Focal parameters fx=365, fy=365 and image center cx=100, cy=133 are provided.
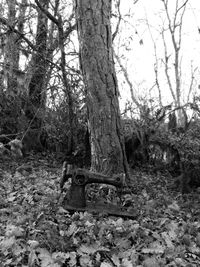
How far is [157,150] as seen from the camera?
7.54 meters

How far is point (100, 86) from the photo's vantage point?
16.8ft

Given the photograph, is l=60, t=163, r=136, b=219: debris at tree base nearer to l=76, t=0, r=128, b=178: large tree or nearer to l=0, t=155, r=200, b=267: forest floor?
l=0, t=155, r=200, b=267: forest floor

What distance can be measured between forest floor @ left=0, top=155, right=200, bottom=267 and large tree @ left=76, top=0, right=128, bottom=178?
555mm

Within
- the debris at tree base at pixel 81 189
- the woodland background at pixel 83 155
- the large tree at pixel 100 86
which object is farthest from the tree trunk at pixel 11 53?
the debris at tree base at pixel 81 189

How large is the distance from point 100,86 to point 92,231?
247 centimetres

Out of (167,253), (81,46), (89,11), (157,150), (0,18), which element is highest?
(0,18)

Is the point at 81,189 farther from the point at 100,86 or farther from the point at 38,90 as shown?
the point at 38,90

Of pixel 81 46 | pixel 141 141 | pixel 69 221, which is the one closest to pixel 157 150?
pixel 141 141

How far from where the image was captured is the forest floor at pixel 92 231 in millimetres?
2676

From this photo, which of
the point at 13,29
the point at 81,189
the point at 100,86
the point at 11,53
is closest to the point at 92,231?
the point at 81,189

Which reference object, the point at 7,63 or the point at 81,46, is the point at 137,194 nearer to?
the point at 81,46

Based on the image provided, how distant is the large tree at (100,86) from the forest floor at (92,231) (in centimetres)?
56

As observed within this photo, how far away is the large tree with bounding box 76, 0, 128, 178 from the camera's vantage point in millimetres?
5000

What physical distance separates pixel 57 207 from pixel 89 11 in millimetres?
2914
